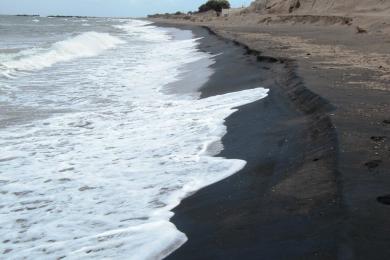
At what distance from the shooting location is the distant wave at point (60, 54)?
56.3 feet

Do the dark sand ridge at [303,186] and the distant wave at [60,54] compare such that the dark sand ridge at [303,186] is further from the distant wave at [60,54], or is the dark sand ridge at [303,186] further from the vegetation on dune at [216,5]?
the vegetation on dune at [216,5]

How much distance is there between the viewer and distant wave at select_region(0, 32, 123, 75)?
56.3 feet

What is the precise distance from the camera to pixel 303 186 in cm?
411

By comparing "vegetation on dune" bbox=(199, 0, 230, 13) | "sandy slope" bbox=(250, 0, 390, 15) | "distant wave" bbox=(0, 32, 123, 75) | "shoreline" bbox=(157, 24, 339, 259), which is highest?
"vegetation on dune" bbox=(199, 0, 230, 13)

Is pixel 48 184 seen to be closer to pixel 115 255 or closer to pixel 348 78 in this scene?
pixel 115 255

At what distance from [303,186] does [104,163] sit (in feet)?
8.96

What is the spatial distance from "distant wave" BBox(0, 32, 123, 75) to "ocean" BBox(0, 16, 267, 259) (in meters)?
4.80

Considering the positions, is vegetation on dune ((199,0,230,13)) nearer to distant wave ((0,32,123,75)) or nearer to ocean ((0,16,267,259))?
distant wave ((0,32,123,75))

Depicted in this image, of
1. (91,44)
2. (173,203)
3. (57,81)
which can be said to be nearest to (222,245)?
(173,203)

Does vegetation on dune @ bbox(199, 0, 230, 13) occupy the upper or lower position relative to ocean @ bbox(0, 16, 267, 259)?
upper

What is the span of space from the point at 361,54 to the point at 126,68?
27.7 feet

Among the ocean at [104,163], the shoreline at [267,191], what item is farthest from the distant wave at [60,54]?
the shoreline at [267,191]

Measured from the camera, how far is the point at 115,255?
360 cm

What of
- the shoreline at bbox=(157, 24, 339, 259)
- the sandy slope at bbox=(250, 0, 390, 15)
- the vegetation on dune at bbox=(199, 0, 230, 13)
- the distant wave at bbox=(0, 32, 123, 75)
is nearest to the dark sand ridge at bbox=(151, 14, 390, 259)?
the shoreline at bbox=(157, 24, 339, 259)
